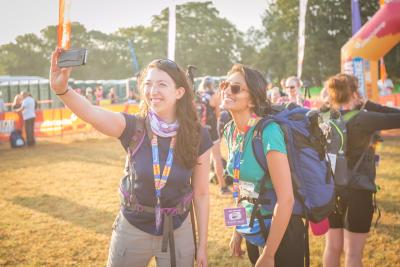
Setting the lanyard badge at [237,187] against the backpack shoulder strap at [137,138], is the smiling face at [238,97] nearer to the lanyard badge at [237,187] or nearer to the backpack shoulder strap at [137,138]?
the lanyard badge at [237,187]

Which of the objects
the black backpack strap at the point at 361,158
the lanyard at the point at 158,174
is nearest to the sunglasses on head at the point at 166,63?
the lanyard at the point at 158,174

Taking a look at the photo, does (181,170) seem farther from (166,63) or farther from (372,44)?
(372,44)

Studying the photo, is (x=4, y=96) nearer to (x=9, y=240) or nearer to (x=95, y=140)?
(x=95, y=140)

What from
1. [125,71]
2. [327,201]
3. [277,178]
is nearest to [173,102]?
[277,178]

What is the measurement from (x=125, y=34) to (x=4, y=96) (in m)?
55.8

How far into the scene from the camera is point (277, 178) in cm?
196

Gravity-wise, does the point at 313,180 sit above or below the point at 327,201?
above

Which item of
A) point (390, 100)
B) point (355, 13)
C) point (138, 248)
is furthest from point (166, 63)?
point (390, 100)

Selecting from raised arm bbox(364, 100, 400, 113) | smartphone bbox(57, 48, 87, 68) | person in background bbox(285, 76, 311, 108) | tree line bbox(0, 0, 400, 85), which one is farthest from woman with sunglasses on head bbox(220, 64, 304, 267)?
tree line bbox(0, 0, 400, 85)

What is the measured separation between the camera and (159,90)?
87.7 inches

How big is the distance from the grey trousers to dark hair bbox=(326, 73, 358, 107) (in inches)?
75.8

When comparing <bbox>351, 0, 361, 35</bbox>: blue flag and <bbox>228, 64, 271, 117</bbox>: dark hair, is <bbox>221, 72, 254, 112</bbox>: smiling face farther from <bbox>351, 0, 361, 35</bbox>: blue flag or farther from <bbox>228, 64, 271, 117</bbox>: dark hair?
<bbox>351, 0, 361, 35</bbox>: blue flag

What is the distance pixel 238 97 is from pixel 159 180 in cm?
74

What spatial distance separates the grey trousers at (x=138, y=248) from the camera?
7.20 feet
